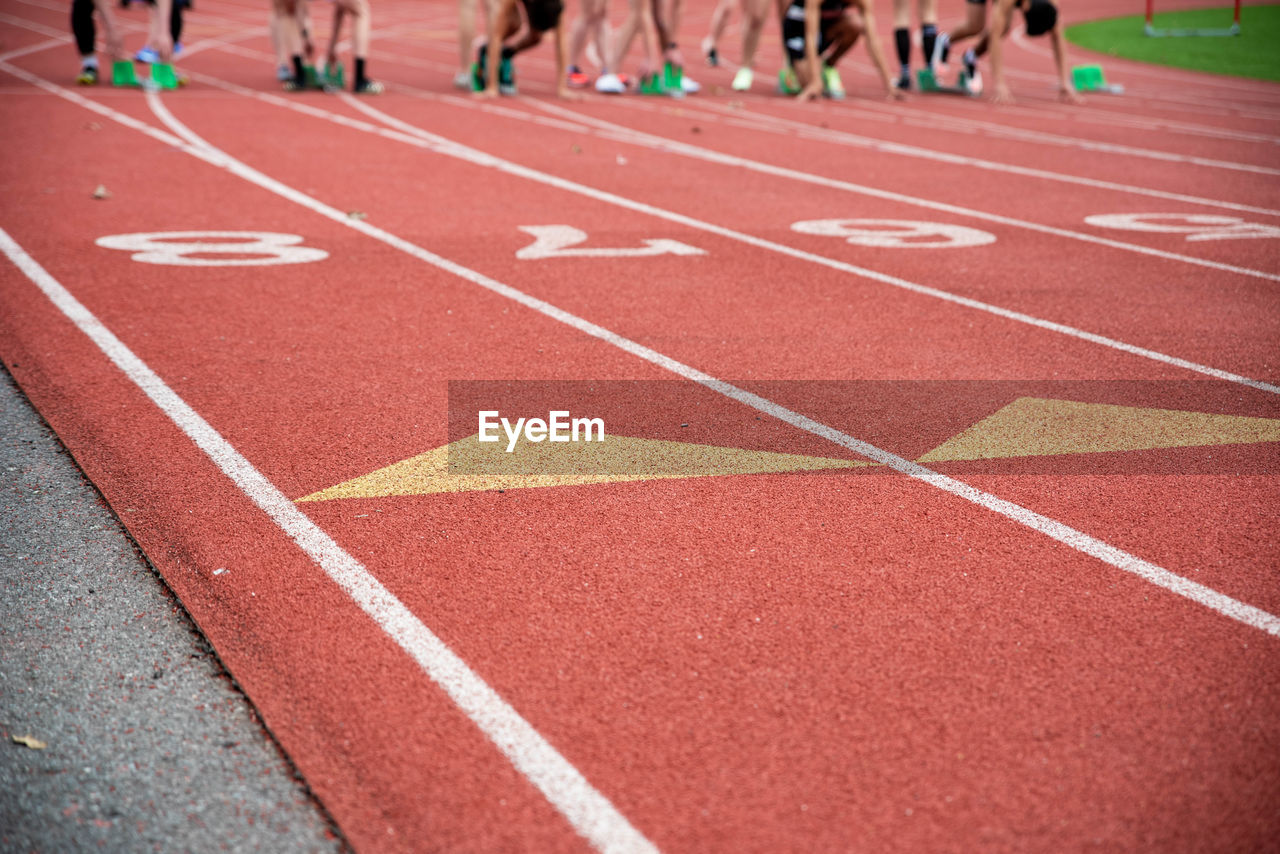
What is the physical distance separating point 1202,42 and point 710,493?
22.6 meters

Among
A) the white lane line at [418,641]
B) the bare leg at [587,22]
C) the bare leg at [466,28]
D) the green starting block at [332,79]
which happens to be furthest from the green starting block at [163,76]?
the white lane line at [418,641]

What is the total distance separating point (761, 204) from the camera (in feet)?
28.8

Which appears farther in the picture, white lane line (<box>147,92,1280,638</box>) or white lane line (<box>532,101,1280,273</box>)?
white lane line (<box>532,101,1280,273</box>)

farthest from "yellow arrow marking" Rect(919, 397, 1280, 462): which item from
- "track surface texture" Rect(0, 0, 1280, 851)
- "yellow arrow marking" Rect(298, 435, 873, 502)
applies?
"yellow arrow marking" Rect(298, 435, 873, 502)

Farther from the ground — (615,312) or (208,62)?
(208,62)

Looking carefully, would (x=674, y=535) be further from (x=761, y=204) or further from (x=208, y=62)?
(x=208, y=62)

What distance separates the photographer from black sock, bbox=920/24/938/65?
1633 cm

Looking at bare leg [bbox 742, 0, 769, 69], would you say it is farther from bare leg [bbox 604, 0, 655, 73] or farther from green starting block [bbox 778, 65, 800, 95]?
bare leg [bbox 604, 0, 655, 73]

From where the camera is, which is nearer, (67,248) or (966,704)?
(966,704)

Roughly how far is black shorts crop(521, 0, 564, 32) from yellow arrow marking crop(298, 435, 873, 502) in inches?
399

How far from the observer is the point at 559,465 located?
13.7ft

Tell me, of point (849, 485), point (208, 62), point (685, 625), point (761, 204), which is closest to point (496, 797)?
point (685, 625)

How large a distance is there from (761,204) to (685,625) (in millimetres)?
6076

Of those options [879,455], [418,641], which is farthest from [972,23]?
[418,641]
